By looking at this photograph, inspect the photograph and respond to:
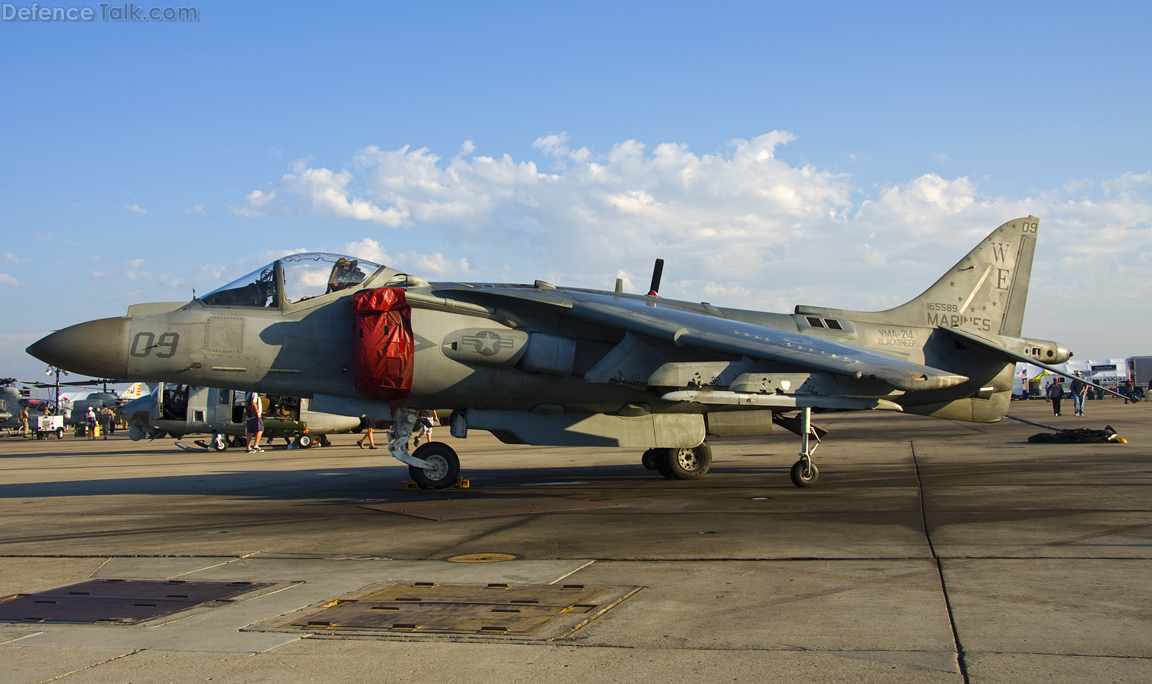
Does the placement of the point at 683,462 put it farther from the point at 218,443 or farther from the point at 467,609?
the point at 218,443

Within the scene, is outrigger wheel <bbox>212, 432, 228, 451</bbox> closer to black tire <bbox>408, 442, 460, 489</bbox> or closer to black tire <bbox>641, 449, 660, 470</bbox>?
black tire <bbox>408, 442, 460, 489</bbox>

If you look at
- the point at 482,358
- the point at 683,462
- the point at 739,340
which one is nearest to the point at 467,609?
the point at 739,340

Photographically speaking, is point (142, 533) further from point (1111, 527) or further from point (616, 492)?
point (1111, 527)

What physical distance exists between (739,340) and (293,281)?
6.45m

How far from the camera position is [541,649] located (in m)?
4.17

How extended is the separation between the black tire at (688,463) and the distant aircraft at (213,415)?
14.9 m

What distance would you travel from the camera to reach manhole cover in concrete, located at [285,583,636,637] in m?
4.63

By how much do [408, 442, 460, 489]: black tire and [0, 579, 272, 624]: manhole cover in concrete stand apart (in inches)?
233

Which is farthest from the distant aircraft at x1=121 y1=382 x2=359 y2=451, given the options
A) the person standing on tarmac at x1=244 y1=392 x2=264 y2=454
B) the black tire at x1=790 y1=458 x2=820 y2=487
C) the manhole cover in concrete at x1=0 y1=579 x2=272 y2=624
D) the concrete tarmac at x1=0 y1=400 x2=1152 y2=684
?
the manhole cover in concrete at x1=0 y1=579 x2=272 y2=624

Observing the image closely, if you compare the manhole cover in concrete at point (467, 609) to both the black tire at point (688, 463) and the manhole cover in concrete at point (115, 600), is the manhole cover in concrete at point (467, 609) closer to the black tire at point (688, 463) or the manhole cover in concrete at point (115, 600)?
the manhole cover in concrete at point (115, 600)

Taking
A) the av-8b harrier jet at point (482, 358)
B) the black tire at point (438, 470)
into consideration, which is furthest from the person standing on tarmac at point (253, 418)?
the black tire at point (438, 470)

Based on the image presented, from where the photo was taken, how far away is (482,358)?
1153 cm

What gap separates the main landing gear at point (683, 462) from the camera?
14.0 meters

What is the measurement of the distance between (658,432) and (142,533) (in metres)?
7.35
